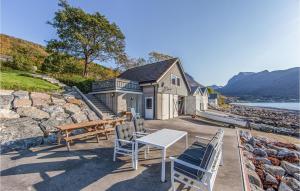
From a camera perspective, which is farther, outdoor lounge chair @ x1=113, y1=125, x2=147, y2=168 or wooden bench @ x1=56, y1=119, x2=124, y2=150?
wooden bench @ x1=56, y1=119, x2=124, y2=150

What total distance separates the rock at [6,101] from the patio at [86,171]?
4.00 meters

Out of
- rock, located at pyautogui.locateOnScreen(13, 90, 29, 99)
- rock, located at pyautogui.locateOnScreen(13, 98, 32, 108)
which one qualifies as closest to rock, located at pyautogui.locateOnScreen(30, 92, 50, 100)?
rock, located at pyautogui.locateOnScreen(13, 90, 29, 99)

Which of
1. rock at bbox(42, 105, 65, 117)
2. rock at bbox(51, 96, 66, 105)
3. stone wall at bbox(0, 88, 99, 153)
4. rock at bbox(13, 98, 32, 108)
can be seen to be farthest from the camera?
rock at bbox(51, 96, 66, 105)

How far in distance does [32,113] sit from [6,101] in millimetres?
1722

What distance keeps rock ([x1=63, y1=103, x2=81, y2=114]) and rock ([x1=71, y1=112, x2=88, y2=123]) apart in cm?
34

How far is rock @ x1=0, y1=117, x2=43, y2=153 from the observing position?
5.83 m

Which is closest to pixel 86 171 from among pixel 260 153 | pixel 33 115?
pixel 33 115

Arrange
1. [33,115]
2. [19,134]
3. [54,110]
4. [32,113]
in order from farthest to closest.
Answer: [54,110], [32,113], [33,115], [19,134]

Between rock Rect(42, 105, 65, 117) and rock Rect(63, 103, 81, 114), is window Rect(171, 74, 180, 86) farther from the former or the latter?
rock Rect(42, 105, 65, 117)

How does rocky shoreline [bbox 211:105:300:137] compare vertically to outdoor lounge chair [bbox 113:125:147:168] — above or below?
below

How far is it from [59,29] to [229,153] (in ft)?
68.0

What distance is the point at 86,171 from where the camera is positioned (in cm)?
411

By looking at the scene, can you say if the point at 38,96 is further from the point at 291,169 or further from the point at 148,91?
the point at 291,169

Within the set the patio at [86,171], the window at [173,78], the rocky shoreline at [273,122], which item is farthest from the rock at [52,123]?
the rocky shoreline at [273,122]
